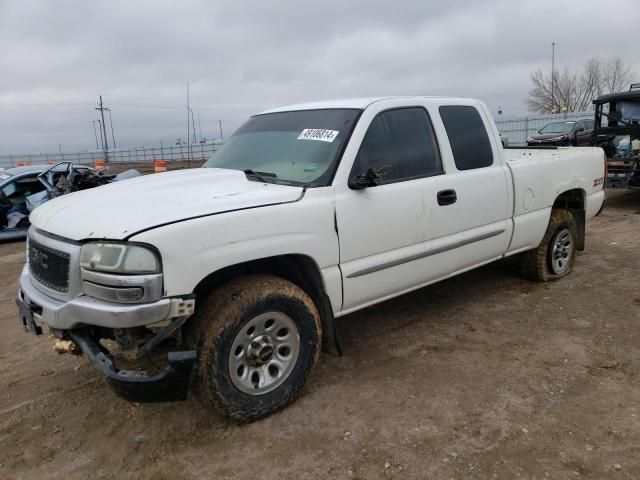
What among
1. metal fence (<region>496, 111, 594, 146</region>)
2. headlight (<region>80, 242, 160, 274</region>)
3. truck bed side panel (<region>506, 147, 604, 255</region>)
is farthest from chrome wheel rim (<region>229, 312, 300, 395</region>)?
metal fence (<region>496, 111, 594, 146</region>)

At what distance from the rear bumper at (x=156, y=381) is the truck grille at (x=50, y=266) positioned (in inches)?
19.2

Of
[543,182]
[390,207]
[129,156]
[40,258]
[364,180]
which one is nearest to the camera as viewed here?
[40,258]

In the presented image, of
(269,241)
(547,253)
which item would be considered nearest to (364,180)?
(269,241)

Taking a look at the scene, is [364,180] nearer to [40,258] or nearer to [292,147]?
[292,147]

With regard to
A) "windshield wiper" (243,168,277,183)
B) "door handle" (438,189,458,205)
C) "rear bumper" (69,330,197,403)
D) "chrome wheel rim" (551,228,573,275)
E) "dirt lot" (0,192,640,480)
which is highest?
"windshield wiper" (243,168,277,183)

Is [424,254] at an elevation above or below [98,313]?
below

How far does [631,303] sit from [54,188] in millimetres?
9321

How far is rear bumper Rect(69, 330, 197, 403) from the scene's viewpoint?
2.60 meters

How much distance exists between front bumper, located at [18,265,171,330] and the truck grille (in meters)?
0.09

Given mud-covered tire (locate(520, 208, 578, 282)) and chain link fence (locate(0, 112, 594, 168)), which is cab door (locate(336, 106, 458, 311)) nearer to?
mud-covered tire (locate(520, 208, 578, 282))

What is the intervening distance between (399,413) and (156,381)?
143cm

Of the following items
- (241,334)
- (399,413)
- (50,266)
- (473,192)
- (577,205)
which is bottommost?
(399,413)

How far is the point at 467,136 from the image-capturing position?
436 centimetres

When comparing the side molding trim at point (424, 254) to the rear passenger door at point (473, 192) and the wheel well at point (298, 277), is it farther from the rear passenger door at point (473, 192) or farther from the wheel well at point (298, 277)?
the wheel well at point (298, 277)
